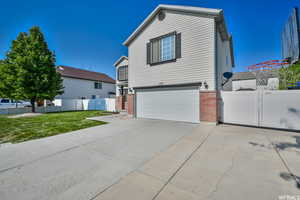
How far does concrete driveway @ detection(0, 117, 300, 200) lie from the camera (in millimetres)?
1863

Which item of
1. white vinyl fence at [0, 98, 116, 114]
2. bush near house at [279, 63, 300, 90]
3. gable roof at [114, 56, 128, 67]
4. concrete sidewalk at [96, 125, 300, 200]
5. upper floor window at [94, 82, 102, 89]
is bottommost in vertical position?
concrete sidewalk at [96, 125, 300, 200]

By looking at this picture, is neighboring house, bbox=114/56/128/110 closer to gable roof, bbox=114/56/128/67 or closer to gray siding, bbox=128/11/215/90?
gable roof, bbox=114/56/128/67

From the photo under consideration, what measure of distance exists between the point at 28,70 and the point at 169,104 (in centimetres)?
1310

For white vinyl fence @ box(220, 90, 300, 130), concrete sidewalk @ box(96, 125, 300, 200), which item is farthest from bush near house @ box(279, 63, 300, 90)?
concrete sidewalk @ box(96, 125, 300, 200)

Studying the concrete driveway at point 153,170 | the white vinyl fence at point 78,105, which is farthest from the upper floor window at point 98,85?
the concrete driveway at point 153,170

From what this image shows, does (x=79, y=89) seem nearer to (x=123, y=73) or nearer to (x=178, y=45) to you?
(x=123, y=73)

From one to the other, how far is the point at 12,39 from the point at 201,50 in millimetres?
16620

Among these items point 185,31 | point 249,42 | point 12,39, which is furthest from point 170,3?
point 12,39

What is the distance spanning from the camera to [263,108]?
5551mm

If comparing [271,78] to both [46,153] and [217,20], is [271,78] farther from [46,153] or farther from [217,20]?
[46,153]

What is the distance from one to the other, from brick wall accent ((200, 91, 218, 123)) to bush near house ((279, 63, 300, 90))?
5.95 metres

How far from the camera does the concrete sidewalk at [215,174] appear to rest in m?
1.82

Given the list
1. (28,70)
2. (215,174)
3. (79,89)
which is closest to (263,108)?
(215,174)

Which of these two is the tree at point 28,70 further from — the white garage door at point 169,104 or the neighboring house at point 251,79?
the neighboring house at point 251,79
